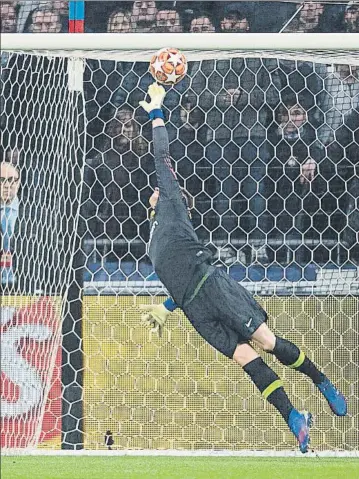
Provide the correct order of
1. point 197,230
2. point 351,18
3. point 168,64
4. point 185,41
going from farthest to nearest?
Answer: 1. point 197,230
2. point 351,18
3. point 168,64
4. point 185,41

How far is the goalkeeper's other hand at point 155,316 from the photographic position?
16.0 ft

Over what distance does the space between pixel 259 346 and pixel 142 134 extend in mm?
1187

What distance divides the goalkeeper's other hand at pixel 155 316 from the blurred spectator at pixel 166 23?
4.29ft

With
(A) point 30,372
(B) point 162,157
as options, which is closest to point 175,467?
(A) point 30,372

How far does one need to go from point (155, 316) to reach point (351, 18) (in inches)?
66.0

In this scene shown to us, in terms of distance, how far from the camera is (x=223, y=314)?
461 cm

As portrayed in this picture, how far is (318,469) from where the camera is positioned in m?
4.25

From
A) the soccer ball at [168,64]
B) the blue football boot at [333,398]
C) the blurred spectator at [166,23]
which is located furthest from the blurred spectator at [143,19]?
the blue football boot at [333,398]

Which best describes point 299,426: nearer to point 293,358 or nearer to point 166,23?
point 293,358

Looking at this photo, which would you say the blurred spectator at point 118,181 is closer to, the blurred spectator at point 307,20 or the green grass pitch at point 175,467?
the blurred spectator at point 307,20

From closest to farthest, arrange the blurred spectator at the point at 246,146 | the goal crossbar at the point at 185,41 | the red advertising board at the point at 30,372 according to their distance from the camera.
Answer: the goal crossbar at the point at 185,41 < the red advertising board at the point at 30,372 < the blurred spectator at the point at 246,146

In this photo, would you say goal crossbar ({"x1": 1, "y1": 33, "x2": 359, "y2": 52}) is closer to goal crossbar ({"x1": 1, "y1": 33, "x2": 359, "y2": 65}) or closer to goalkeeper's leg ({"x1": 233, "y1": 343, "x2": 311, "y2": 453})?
goal crossbar ({"x1": 1, "y1": 33, "x2": 359, "y2": 65})

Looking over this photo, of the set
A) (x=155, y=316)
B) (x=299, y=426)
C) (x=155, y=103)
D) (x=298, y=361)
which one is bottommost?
(x=299, y=426)

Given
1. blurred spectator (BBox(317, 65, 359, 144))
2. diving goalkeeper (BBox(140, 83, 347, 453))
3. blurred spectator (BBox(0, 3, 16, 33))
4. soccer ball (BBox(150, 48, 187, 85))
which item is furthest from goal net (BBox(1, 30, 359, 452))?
soccer ball (BBox(150, 48, 187, 85))
